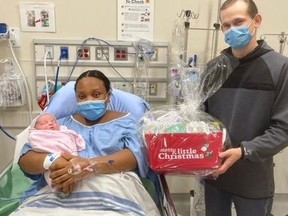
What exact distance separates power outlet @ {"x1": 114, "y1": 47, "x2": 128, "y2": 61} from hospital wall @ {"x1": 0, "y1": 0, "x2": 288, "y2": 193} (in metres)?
0.08

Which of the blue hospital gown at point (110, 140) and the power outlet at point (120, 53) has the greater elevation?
the power outlet at point (120, 53)

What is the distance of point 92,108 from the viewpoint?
1680mm

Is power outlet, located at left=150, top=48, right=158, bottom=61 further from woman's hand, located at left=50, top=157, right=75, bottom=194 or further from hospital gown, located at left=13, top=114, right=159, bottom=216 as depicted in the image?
woman's hand, located at left=50, top=157, right=75, bottom=194

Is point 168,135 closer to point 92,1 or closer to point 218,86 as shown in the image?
point 218,86

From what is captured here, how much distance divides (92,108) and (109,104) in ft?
0.85

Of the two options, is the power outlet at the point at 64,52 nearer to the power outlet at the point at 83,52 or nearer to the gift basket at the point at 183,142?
the power outlet at the point at 83,52

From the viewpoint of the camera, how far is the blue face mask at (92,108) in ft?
5.49

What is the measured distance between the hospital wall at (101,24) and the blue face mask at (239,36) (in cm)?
96

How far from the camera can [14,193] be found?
201cm

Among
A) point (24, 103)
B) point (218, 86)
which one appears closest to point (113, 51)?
point (24, 103)

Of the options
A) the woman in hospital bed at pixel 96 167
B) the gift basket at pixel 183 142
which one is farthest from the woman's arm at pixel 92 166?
the gift basket at pixel 183 142

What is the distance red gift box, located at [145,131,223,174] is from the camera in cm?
133

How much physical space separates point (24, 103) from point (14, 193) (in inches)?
28.5

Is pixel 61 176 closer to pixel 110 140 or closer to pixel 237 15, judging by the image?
pixel 110 140
